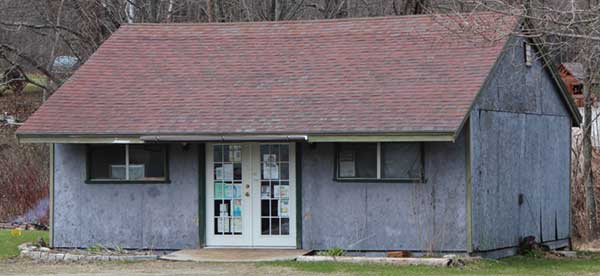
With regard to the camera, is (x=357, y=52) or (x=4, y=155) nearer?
(x=357, y=52)

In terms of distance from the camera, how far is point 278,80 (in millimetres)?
21438

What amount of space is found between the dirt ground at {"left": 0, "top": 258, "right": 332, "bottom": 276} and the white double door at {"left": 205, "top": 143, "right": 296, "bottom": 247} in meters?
1.77

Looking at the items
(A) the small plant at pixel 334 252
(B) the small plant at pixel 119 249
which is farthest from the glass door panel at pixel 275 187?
(B) the small plant at pixel 119 249

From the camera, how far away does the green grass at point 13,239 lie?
21172 mm

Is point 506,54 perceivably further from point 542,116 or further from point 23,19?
point 23,19

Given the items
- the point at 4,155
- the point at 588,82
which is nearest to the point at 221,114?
the point at 588,82

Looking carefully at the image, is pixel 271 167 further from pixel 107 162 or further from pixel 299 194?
pixel 107 162

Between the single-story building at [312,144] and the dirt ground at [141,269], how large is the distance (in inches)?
67.0

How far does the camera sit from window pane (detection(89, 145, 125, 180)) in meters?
20.9

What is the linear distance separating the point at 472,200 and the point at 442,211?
1.79ft

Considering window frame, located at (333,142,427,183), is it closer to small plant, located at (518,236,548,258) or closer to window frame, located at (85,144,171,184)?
window frame, located at (85,144,171,184)

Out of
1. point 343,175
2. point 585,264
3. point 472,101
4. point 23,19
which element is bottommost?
point 585,264

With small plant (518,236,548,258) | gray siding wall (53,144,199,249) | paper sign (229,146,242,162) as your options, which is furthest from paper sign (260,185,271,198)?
small plant (518,236,548,258)

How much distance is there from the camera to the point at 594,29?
14.6 m
